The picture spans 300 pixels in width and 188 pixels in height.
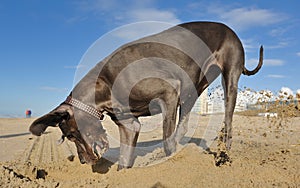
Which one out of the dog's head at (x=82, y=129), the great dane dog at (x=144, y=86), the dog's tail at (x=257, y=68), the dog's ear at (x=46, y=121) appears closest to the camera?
the dog's ear at (x=46, y=121)

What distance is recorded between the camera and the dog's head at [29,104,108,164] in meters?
3.79

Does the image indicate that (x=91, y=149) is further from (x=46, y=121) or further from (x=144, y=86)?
(x=144, y=86)

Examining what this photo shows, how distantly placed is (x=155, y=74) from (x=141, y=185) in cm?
153

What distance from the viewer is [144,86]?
4031 millimetres

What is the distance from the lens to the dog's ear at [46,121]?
3.54 metres

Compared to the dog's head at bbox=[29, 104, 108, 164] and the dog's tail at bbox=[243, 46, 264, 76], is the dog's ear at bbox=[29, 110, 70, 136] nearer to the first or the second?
the dog's head at bbox=[29, 104, 108, 164]

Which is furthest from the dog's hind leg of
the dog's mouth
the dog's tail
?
the dog's mouth

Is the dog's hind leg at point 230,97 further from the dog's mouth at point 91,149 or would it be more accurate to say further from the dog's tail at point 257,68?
the dog's mouth at point 91,149

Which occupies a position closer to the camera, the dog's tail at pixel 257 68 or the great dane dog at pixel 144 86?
the great dane dog at pixel 144 86

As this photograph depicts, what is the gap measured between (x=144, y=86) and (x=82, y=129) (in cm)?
96

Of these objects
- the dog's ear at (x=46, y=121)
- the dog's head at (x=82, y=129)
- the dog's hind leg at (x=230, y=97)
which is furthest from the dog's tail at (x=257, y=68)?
the dog's ear at (x=46, y=121)

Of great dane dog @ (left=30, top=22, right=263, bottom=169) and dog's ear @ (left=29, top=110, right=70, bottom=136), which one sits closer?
dog's ear @ (left=29, top=110, right=70, bottom=136)

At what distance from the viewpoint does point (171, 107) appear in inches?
163

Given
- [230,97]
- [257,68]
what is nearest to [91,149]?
[230,97]
